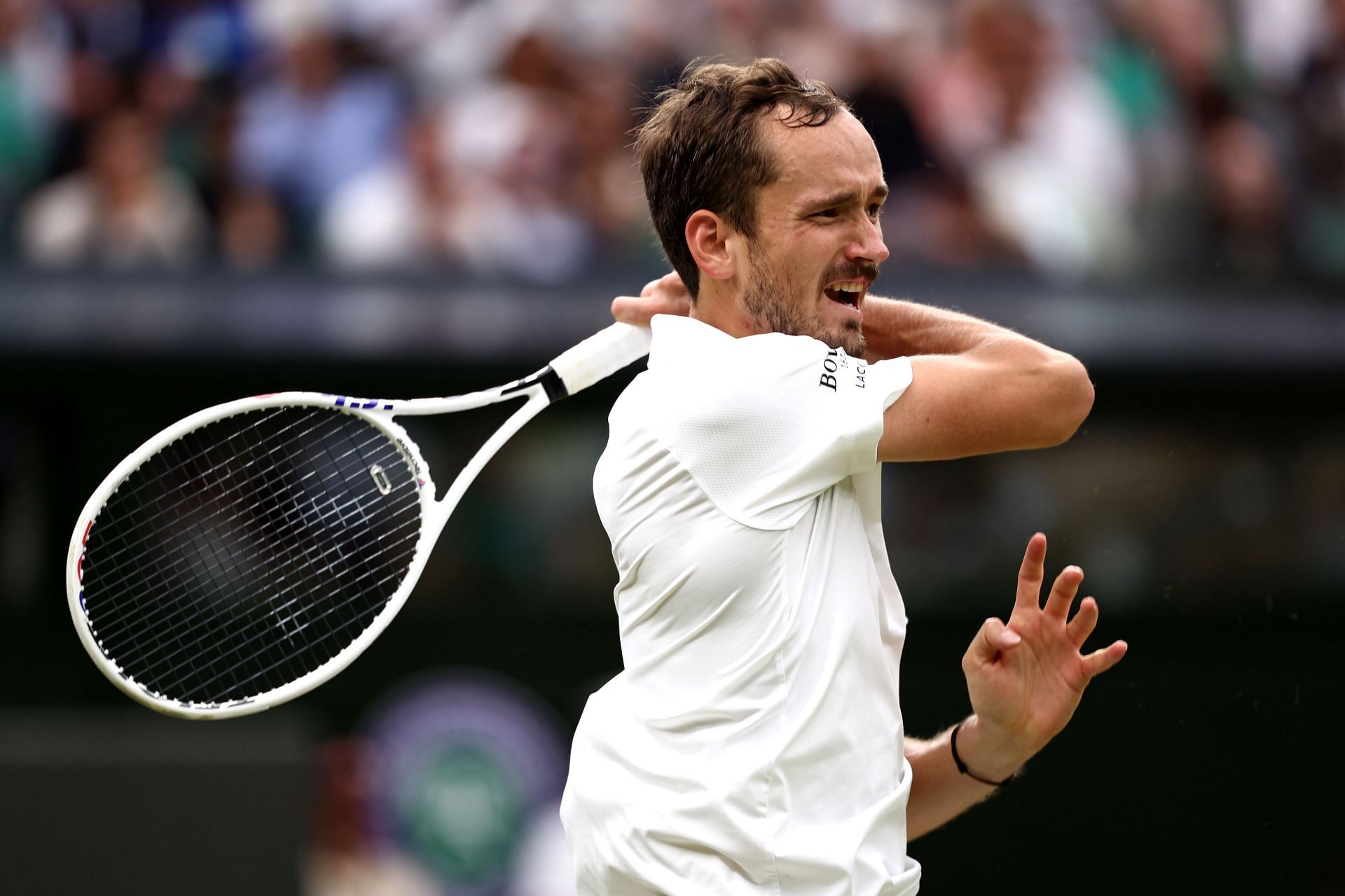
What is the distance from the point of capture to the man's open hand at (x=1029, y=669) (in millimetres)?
3422

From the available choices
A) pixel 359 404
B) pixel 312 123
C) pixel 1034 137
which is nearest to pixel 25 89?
pixel 312 123

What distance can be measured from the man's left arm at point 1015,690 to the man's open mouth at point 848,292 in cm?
57

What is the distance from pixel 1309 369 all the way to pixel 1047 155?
5.26ft

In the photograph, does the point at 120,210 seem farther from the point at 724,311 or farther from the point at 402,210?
the point at 724,311

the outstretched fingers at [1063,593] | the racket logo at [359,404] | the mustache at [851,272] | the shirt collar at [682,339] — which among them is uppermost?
the mustache at [851,272]

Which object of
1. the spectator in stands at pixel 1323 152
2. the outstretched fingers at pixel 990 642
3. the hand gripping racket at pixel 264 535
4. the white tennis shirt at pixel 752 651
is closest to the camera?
the white tennis shirt at pixel 752 651

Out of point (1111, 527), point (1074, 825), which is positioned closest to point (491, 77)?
point (1111, 527)

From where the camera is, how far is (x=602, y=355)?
365 cm

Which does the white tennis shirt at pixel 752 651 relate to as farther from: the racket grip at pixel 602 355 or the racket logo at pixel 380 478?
the racket logo at pixel 380 478

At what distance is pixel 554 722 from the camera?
789cm

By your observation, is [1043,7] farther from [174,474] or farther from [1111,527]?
[174,474]

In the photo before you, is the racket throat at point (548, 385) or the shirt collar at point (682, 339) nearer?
the shirt collar at point (682, 339)

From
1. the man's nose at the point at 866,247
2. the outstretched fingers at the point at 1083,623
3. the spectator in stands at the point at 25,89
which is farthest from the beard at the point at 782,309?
the spectator in stands at the point at 25,89

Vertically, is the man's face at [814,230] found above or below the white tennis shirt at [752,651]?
above
